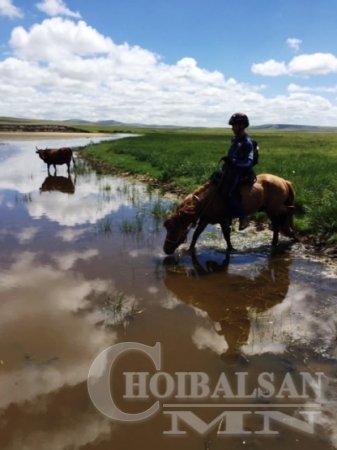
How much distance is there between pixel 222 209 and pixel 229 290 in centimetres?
235

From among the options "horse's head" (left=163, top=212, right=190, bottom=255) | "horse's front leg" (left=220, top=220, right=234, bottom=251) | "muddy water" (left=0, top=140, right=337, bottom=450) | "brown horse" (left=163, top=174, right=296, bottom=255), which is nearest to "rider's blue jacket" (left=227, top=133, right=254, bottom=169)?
"brown horse" (left=163, top=174, right=296, bottom=255)

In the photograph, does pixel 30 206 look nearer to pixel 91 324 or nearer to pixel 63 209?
pixel 63 209

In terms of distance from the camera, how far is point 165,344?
194 inches

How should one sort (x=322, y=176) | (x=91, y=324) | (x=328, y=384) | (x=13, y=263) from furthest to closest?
(x=322, y=176) < (x=13, y=263) < (x=91, y=324) < (x=328, y=384)

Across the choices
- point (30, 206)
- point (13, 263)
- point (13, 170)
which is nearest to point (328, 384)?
point (13, 263)

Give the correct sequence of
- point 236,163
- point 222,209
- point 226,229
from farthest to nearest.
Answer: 1. point 226,229
2. point 222,209
3. point 236,163

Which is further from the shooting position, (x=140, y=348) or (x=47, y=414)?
(x=140, y=348)

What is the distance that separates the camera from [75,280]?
684 cm

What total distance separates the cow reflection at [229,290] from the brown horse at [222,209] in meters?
0.64

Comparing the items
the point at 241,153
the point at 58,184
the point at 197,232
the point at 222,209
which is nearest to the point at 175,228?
the point at 197,232

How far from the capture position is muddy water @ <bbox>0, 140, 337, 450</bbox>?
354cm

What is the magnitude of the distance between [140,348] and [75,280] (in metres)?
2.49

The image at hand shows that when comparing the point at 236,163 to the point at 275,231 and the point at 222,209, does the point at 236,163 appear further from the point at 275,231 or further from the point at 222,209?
the point at 275,231

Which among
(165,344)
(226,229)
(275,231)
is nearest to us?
(165,344)
